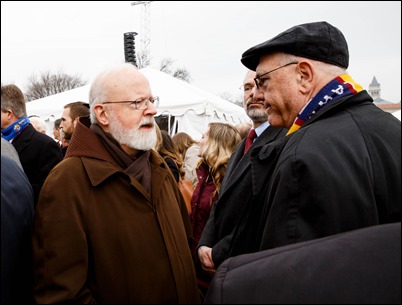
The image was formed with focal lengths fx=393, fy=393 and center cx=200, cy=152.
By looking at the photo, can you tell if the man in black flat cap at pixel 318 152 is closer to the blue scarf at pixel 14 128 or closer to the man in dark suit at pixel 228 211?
the man in dark suit at pixel 228 211

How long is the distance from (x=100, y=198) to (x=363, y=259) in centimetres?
122

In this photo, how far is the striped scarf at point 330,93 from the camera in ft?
5.46

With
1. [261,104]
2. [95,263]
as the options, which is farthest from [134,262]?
[261,104]

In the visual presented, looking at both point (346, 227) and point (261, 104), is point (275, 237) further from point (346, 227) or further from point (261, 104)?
point (261, 104)

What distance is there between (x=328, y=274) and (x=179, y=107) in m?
8.03

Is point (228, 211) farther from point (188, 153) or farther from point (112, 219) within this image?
point (188, 153)

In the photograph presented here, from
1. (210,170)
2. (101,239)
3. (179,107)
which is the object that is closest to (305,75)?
(101,239)

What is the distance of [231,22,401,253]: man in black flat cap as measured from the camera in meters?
1.39

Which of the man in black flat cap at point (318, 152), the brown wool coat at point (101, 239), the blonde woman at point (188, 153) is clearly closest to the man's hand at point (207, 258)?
the brown wool coat at point (101, 239)

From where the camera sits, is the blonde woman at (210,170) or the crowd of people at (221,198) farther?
the blonde woman at (210,170)

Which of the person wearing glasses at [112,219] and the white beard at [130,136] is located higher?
the white beard at [130,136]

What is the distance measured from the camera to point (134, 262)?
1.72 m

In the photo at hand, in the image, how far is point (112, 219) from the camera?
5.66 ft

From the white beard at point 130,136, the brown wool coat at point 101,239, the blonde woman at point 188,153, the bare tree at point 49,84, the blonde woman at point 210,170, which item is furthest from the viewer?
the bare tree at point 49,84
